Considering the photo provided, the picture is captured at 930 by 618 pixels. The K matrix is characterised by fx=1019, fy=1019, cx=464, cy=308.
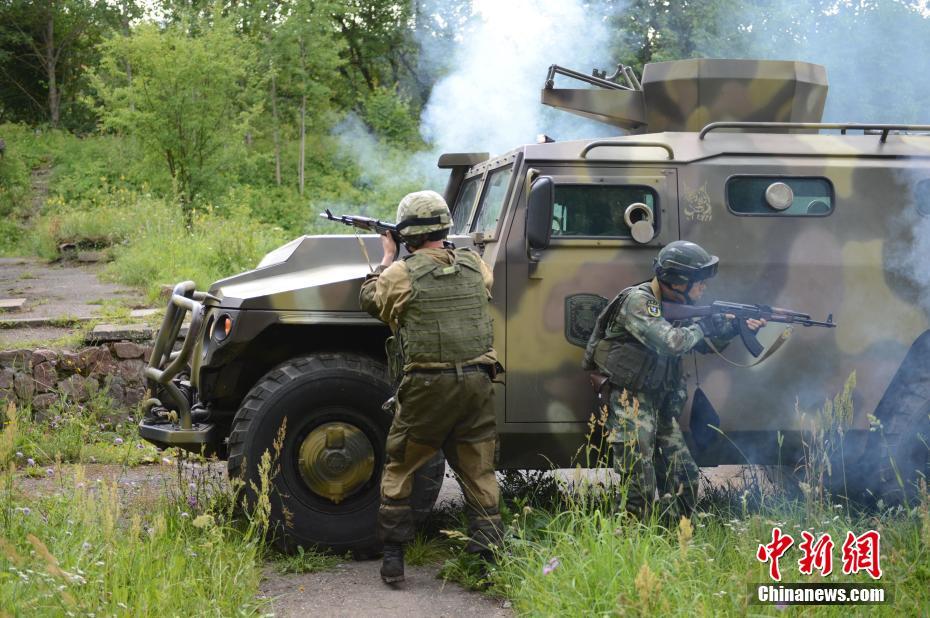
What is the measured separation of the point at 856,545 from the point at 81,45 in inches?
1058

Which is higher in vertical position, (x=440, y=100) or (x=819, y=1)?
(x=819, y=1)

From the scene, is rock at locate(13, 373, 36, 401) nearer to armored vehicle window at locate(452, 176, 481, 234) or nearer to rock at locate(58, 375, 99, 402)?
rock at locate(58, 375, 99, 402)

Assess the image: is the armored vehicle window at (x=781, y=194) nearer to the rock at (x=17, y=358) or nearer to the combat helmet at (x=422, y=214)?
the combat helmet at (x=422, y=214)

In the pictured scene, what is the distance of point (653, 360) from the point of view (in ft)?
15.6

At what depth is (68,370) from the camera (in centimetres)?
770

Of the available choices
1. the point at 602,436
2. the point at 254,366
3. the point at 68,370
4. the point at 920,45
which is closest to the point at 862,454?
the point at 602,436

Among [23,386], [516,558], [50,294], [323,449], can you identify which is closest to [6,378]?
[23,386]

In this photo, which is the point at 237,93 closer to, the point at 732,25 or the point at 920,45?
the point at 732,25

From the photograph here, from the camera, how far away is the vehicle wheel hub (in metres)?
4.96

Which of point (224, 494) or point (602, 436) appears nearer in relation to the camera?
point (602, 436)

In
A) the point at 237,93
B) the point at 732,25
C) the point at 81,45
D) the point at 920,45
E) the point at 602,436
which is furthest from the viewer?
the point at 81,45

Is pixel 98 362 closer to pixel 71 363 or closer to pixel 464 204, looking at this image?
pixel 71 363

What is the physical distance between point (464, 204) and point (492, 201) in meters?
0.66

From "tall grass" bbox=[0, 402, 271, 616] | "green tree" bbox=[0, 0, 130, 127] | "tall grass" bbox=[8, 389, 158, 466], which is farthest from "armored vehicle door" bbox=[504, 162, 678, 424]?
"green tree" bbox=[0, 0, 130, 127]
